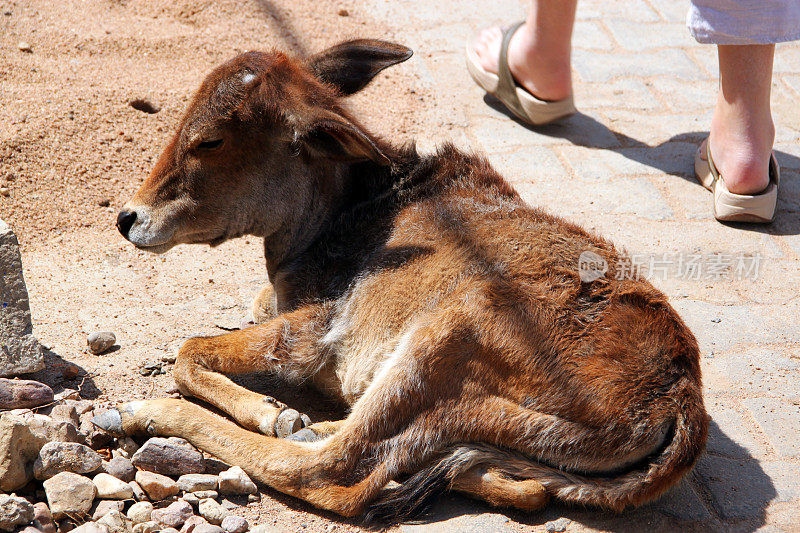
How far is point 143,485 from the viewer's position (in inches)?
138

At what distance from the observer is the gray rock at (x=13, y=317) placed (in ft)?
12.7

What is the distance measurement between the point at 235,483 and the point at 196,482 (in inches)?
6.5

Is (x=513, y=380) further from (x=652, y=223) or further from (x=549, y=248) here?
(x=652, y=223)

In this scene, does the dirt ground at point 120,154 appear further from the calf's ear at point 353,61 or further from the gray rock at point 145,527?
the calf's ear at point 353,61

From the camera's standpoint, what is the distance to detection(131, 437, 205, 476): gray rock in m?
3.62

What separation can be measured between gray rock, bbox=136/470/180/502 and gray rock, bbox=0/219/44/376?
86cm

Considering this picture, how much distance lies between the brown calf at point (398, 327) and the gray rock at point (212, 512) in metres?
0.27

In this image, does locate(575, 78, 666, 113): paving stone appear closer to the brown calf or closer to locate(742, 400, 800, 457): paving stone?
the brown calf

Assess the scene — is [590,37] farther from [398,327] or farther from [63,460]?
[63,460]

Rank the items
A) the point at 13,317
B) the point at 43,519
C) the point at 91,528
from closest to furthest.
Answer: the point at 91,528 → the point at 43,519 → the point at 13,317

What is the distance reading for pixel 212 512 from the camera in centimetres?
344

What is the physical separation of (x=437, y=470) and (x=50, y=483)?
5.15 ft

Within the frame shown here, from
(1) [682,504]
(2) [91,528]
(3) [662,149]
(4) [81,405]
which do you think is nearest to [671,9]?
(3) [662,149]

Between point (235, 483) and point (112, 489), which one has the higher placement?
point (112, 489)
